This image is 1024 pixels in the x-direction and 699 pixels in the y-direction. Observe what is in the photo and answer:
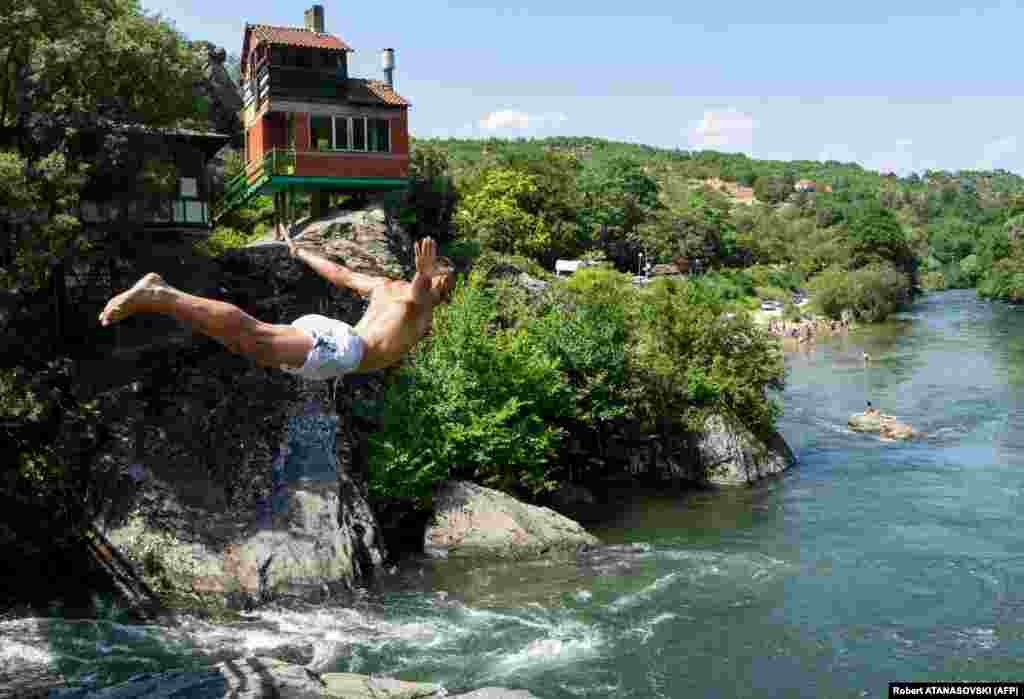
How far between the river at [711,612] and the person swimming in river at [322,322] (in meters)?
10.6

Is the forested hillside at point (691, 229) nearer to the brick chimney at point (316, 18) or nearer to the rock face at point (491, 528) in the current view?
the brick chimney at point (316, 18)

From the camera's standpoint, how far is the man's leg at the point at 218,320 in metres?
6.25

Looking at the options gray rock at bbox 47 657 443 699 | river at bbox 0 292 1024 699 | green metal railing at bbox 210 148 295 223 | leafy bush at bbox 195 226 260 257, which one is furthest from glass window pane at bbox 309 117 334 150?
gray rock at bbox 47 657 443 699

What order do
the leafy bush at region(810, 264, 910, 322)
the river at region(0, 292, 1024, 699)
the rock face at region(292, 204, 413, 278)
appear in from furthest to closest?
the leafy bush at region(810, 264, 910, 322), the rock face at region(292, 204, 413, 278), the river at region(0, 292, 1024, 699)

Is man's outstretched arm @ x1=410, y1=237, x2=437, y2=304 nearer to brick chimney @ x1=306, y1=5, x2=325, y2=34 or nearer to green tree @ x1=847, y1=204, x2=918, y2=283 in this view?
brick chimney @ x1=306, y1=5, x2=325, y2=34

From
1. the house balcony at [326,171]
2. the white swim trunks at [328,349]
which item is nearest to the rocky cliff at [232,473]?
the house balcony at [326,171]

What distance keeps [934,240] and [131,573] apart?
501 feet

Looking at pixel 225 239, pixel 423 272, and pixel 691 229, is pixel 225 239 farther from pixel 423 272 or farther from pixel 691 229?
pixel 691 229

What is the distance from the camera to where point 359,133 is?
1293 inches

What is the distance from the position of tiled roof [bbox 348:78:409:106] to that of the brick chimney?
10.6ft

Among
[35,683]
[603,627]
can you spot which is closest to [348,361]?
[35,683]

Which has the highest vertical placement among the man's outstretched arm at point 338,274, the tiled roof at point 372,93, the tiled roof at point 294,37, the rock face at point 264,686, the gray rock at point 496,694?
the tiled roof at point 294,37

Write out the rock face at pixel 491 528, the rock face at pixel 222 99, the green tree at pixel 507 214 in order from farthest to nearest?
the green tree at pixel 507 214, the rock face at pixel 222 99, the rock face at pixel 491 528

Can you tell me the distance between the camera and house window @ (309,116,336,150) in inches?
1266
